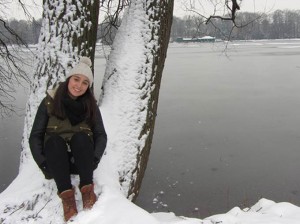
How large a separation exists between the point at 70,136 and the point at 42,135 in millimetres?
207

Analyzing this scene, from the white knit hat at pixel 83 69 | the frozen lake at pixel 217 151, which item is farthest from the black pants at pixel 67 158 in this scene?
the frozen lake at pixel 217 151

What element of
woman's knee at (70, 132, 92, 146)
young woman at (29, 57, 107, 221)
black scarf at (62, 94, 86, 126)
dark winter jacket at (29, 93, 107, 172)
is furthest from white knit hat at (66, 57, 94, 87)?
woman's knee at (70, 132, 92, 146)

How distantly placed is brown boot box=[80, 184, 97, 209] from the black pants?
38 mm

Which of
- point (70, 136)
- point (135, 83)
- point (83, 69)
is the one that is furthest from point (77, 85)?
point (135, 83)

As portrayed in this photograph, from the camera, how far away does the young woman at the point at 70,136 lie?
252cm

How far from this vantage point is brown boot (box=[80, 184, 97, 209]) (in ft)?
8.15

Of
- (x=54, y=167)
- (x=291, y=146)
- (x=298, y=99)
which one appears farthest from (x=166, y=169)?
(x=298, y=99)

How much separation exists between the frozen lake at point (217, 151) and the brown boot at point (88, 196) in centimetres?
344

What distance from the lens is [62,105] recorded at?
2.66m

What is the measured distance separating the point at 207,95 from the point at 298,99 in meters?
3.15

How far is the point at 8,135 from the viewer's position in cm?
903

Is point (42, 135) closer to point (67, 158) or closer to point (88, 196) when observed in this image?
point (67, 158)

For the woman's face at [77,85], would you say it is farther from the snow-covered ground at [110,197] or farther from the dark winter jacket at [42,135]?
the snow-covered ground at [110,197]

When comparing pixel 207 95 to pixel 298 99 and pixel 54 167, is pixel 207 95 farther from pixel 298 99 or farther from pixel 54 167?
pixel 54 167
